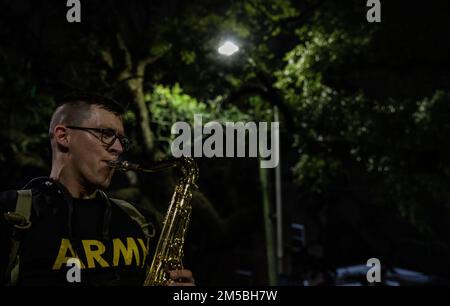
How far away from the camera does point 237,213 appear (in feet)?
35.3

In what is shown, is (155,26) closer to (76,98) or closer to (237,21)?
(237,21)

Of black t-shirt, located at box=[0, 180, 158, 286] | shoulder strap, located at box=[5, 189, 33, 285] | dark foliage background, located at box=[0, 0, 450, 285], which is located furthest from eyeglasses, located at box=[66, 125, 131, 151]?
dark foliage background, located at box=[0, 0, 450, 285]

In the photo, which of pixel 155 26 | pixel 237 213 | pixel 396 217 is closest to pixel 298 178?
pixel 237 213

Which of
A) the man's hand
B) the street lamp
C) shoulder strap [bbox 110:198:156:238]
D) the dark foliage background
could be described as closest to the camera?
the man's hand

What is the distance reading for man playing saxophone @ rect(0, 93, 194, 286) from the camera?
9.26 feet

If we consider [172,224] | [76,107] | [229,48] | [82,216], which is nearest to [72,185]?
[82,216]

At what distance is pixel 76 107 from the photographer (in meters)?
3.21

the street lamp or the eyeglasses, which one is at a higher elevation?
the street lamp

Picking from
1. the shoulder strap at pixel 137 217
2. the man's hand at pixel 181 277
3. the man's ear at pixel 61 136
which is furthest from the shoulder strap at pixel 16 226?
the man's hand at pixel 181 277

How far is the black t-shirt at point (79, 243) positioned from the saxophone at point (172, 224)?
0.09 metres

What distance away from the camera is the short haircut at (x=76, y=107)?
3.18 meters

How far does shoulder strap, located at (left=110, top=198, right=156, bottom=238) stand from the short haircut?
26.7 inches

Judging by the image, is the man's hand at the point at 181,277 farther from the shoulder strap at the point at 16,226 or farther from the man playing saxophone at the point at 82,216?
the shoulder strap at the point at 16,226

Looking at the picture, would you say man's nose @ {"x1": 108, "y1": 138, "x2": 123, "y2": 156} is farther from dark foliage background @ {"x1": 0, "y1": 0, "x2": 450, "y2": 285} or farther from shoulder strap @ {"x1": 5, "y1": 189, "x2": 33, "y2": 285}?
dark foliage background @ {"x1": 0, "y1": 0, "x2": 450, "y2": 285}
